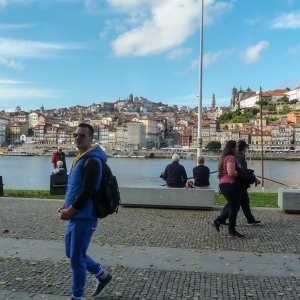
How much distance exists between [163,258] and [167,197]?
12.4ft

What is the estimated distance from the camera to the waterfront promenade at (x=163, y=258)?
4262mm

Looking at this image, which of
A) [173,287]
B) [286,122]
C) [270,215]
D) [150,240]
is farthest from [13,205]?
[286,122]

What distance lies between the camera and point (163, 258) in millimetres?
5363

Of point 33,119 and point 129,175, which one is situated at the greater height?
point 33,119

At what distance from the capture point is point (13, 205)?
9.69 meters

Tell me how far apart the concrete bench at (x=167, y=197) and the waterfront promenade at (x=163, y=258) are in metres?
0.77

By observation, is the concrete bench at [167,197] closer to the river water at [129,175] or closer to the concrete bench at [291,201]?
the concrete bench at [291,201]

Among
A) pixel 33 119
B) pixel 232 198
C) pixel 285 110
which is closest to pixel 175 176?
pixel 232 198

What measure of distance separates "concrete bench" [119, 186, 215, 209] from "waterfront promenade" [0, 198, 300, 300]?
77 cm

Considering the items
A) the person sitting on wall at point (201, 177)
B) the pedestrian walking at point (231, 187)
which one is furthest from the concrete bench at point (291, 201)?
the pedestrian walking at point (231, 187)

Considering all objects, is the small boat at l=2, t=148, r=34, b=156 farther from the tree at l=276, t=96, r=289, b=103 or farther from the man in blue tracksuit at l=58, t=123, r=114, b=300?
the man in blue tracksuit at l=58, t=123, r=114, b=300

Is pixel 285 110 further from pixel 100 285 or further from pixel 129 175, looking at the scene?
pixel 100 285

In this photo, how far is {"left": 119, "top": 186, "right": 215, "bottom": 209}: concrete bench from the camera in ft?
29.5

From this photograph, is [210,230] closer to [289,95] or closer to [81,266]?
[81,266]
